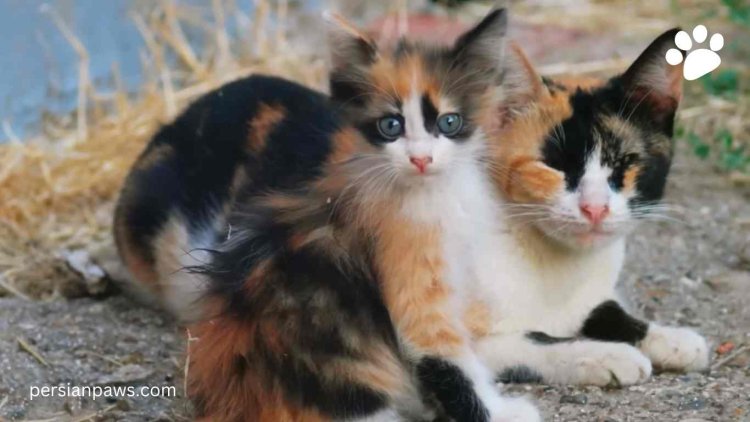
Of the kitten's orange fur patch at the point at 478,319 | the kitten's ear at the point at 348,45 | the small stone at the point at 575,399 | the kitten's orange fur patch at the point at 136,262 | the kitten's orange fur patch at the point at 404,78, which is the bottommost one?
the kitten's orange fur patch at the point at 136,262

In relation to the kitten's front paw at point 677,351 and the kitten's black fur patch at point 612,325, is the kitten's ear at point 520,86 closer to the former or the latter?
the kitten's black fur patch at point 612,325

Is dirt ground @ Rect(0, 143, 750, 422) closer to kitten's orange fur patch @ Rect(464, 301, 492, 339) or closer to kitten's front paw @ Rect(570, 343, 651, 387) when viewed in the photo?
kitten's front paw @ Rect(570, 343, 651, 387)

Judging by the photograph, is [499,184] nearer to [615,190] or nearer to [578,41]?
[615,190]

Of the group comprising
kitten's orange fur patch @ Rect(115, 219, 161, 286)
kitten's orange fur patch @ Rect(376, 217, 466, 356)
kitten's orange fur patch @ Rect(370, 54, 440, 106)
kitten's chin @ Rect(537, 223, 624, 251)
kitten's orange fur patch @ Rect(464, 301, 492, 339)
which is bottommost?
kitten's orange fur patch @ Rect(115, 219, 161, 286)

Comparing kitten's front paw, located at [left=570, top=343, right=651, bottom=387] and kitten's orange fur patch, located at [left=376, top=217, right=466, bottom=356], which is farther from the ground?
kitten's orange fur patch, located at [left=376, top=217, right=466, bottom=356]

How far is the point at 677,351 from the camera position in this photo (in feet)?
9.73

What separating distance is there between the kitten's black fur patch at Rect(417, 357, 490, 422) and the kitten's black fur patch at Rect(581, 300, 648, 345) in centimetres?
62

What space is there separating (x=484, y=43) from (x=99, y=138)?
2613 millimetres

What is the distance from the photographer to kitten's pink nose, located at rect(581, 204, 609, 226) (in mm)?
2791

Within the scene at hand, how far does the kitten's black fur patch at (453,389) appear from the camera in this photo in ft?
8.26

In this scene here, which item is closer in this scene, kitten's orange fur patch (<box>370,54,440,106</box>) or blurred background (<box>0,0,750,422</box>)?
kitten's orange fur patch (<box>370,54,440,106</box>)

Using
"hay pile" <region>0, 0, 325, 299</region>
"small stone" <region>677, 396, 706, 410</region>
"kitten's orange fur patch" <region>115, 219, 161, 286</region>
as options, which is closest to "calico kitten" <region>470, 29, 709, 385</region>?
"small stone" <region>677, 396, 706, 410</region>

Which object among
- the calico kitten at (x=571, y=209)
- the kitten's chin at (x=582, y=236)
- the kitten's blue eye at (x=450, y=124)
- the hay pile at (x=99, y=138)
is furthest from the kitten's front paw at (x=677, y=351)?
the hay pile at (x=99, y=138)

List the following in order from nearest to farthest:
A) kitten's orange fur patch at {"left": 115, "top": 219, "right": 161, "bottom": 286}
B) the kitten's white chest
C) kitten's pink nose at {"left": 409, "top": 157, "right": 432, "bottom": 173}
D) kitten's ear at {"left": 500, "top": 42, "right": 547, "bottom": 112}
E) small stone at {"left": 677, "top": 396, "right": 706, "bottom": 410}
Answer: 1. kitten's pink nose at {"left": 409, "top": 157, "right": 432, "bottom": 173}
2. the kitten's white chest
3. small stone at {"left": 677, "top": 396, "right": 706, "bottom": 410}
4. kitten's ear at {"left": 500, "top": 42, "right": 547, "bottom": 112}
5. kitten's orange fur patch at {"left": 115, "top": 219, "right": 161, "bottom": 286}
